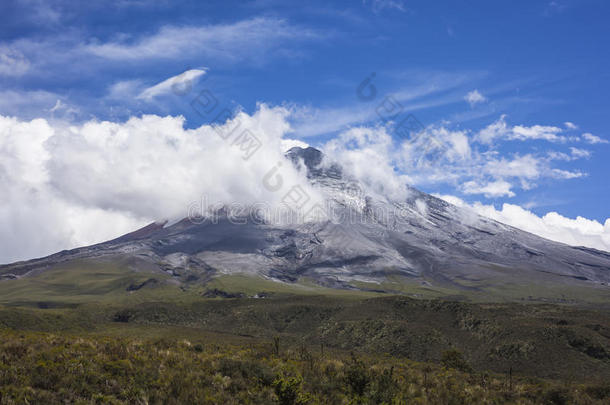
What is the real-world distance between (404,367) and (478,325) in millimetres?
44380

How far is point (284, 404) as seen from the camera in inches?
596

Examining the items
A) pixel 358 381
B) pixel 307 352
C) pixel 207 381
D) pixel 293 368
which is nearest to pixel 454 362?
pixel 307 352

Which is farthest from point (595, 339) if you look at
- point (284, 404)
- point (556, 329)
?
point (284, 404)

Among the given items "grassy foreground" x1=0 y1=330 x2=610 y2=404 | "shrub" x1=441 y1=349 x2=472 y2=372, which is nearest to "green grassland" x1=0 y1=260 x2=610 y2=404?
"grassy foreground" x1=0 y1=330 x2=610 y2=404

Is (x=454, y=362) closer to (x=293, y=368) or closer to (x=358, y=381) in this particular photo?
(x=293, y=368)

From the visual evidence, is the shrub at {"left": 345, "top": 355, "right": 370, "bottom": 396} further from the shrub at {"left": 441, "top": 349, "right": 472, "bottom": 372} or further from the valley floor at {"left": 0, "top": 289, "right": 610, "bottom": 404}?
the shrub at {"left": 441, "top": 349, "right": 472, "bottom": 372}

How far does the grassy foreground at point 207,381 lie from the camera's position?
1550 centimetres

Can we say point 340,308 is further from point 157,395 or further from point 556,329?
point 157,395

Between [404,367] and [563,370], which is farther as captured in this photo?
[563,370]

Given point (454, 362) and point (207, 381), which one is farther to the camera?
point (454, 362)

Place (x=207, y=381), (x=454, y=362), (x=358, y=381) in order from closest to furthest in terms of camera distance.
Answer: (x=207, y=381), (x=358, y=381), (x=454, y=362)

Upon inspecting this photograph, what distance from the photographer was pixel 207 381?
17.9m

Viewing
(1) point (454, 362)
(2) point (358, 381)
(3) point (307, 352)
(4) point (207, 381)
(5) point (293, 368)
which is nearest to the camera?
(4) point (207, 381)

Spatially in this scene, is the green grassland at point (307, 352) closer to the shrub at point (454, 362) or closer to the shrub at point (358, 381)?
the shrub at point (358, 381)
